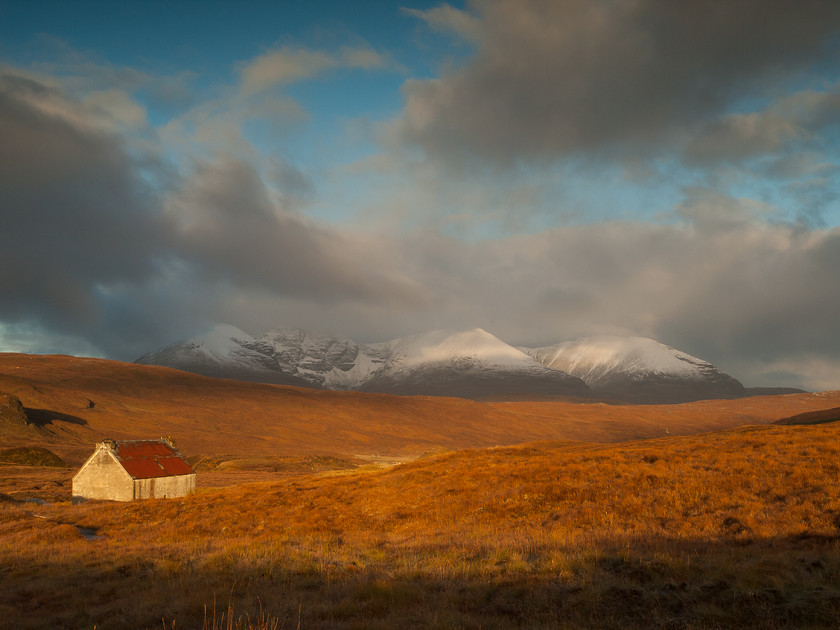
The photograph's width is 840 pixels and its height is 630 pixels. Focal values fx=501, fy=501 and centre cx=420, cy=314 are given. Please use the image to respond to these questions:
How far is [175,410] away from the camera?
125m

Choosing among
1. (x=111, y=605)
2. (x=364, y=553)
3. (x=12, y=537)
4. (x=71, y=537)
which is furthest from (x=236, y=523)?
(x=111, y=605)

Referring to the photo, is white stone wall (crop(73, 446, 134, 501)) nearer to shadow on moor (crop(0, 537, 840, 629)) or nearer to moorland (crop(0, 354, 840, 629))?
moorland (crop(0, 354, 840, 629))

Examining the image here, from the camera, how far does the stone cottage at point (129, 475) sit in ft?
137

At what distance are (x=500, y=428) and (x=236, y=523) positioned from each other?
140 meters

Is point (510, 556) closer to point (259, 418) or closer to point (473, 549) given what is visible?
point (473, 549)

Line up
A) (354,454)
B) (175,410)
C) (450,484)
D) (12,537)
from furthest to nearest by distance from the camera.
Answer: (175,410) → (354,454) → (450,484) → (12,537)

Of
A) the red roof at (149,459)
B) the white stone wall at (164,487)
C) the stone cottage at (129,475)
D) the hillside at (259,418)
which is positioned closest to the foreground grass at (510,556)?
the stone cottage at (129,475)

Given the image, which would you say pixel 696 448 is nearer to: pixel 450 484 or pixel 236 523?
pixel 450 484

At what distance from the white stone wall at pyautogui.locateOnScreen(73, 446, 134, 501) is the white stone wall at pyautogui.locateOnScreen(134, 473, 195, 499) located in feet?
2.32

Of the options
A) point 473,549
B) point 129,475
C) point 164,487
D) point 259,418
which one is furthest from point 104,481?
point 259,418

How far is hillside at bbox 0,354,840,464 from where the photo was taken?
4136 inches

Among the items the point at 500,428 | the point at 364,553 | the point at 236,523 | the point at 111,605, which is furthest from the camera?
the point at 500,428

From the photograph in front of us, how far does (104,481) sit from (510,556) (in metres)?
42.2

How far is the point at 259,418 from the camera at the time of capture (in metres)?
132
